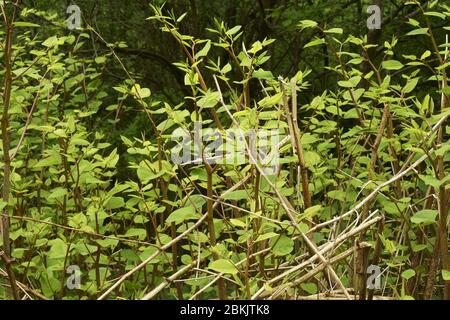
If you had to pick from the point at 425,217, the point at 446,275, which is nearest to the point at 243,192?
the point at 425,217

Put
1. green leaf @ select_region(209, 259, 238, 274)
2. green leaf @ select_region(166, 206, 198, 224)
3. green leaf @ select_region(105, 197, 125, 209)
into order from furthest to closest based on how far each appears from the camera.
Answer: green leaf @ select_region(105, 197, 125, 209)
green leaf @ select_region(166, 206, 198, 224)
green leaf @ select_region(209, 259, 238, 274)

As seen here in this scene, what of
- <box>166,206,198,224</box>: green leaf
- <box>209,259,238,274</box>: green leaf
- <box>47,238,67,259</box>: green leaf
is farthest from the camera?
<box>47,238,67,259</box>: green leaf

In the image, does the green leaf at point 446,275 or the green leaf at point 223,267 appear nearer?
the green leaf at point 223,267

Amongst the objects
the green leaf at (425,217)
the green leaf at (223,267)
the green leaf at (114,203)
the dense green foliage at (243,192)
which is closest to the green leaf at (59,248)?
the dense green foliage at (243,192)

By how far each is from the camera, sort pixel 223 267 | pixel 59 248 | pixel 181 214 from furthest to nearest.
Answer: pixel 59 248 → pixel 181 214 → pixel 223 267

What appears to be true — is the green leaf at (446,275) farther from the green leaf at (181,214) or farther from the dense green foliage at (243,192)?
the green leaf at (181,214)

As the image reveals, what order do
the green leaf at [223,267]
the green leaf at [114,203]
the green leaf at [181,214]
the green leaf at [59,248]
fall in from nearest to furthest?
the green leaf at [223,267], the green leaf at [181,214], the green leaf at [59,248], the green leaf at [114,203]

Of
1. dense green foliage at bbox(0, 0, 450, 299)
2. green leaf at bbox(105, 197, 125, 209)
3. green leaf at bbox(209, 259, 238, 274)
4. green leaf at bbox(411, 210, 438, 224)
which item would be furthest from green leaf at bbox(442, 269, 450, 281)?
green leaf at bbox(105, 197, 125, 209)

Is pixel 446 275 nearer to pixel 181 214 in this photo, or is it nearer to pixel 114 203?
pixel 181 214

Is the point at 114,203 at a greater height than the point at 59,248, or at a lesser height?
greater

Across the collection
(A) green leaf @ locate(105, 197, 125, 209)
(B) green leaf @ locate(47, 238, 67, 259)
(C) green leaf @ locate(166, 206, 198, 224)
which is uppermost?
(C) green leaf @ locate(166, 206, 198, 224)

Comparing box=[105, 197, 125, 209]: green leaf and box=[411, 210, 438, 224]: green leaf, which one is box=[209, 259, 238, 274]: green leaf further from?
box=[105, 197, 125, 209]: green leaf

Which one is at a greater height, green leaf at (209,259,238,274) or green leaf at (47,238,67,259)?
green leaf at (209,259,238,274)

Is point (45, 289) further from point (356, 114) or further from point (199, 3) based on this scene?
point (199, 3)
